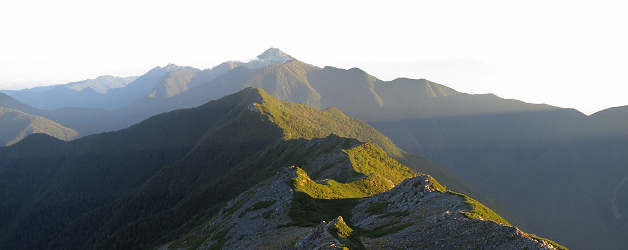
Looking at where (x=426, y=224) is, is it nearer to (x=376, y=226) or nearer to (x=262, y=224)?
(x=376, y=226)

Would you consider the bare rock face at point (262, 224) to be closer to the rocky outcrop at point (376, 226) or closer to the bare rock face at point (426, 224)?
the rocky outcrop at point (376, 226)

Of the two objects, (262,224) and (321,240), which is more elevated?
(321,240)

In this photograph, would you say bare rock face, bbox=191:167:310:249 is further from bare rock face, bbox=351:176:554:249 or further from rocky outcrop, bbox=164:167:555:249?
bare rock face, bbox=351:176:554:249

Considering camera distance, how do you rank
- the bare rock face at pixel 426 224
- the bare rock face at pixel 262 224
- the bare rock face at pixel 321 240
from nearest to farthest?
the bare rock face at pixel 426 224 → the bare rock face at pixel 321 240 → the bare rock face at pixel 262 224

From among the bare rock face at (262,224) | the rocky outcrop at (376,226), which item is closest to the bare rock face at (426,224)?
the rocky outcrop at (376,226)

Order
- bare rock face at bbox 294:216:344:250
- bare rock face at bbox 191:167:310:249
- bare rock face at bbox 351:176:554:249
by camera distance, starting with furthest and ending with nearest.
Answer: bare rock face at bbox 191:167:310:249 → bare rock face at bbox 294:216:344:250 → bare rock face at bbox 351:176:554:249

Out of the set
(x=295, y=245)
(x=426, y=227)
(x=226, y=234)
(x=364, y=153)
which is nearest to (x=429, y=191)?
(x=426, y=227)

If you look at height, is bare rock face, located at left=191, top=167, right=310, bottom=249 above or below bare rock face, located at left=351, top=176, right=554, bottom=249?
below

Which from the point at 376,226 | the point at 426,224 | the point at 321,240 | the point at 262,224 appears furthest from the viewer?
the point at 262,224

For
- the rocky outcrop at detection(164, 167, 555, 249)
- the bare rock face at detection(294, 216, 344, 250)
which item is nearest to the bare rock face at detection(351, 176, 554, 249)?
the rocky outcrop at detection(164, 167, 555, 249)

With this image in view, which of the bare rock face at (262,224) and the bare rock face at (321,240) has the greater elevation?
the bare rock face at (321,240)

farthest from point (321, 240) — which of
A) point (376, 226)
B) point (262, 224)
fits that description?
point (262, 224)

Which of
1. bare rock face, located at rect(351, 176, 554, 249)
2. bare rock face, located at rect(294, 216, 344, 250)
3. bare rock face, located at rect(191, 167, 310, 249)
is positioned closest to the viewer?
bare rock face, located at rect(351, 176, 554, 249)

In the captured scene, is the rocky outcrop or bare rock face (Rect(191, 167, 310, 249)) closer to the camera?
the rocky outcrop
